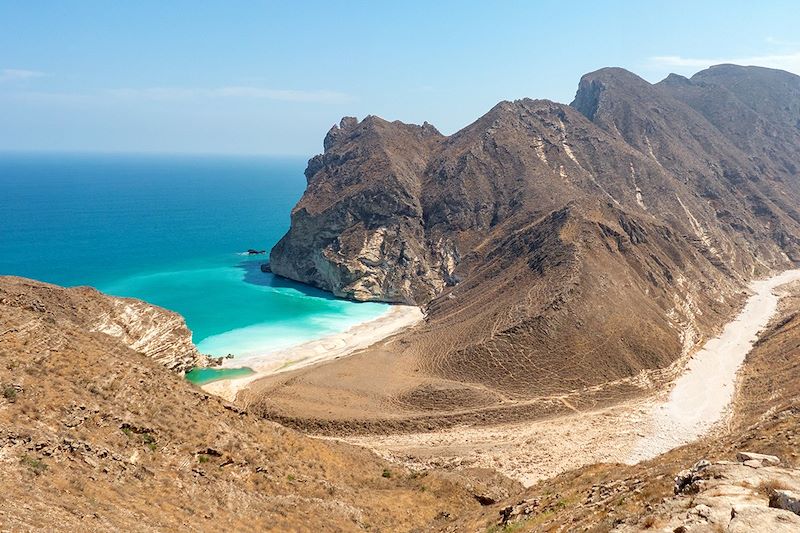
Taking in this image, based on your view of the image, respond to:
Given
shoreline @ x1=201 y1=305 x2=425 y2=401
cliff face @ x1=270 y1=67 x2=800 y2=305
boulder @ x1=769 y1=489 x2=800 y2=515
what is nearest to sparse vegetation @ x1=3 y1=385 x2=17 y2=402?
boulder @ x1=769 y1=489 x2=800 y2=515

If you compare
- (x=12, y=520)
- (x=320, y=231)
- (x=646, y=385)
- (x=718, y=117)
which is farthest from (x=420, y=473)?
(x=718, y=117)

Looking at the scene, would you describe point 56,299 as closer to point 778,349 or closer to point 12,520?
point 12,520

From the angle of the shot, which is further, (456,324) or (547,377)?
(456,324)

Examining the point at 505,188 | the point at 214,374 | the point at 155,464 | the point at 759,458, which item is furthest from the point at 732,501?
the point at 505,188

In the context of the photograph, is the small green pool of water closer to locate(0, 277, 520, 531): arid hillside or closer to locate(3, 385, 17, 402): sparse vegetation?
locate(0, 277, 520, 531): arid hillside

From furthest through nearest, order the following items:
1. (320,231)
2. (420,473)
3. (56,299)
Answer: (320,231) → (56,299) → (420,473)

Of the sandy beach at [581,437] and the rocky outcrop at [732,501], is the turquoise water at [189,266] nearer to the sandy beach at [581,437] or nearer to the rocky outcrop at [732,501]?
the sandy beach at [581,437]

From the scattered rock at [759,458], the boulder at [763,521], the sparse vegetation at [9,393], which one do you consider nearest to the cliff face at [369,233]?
the sparse vegetation at [9,393]

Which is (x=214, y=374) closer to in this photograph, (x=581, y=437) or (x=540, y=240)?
(x=581, y=437)
